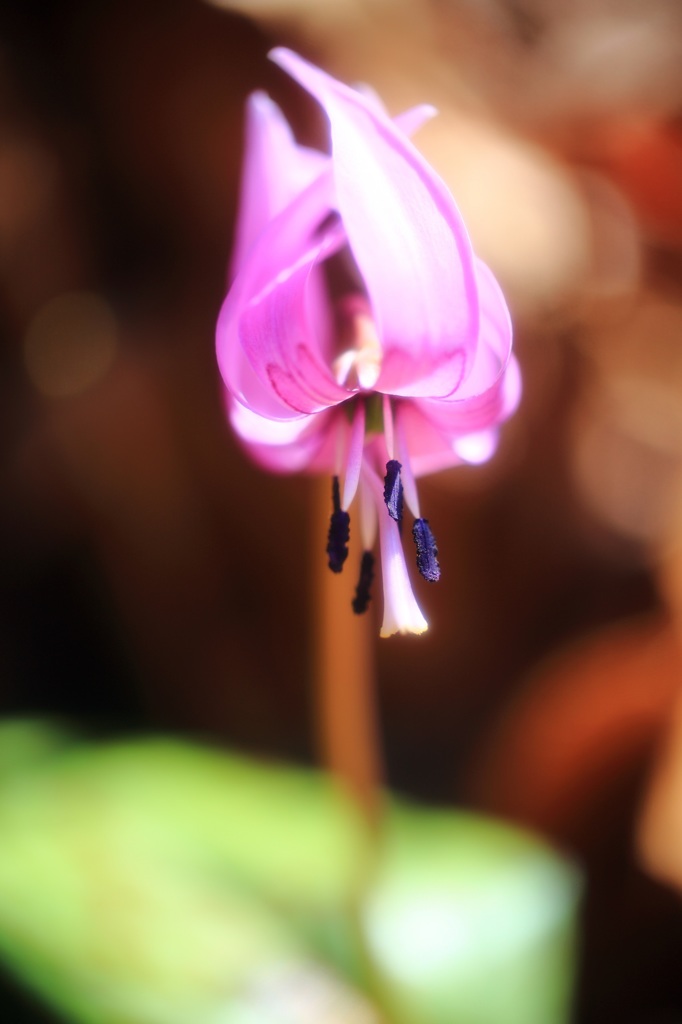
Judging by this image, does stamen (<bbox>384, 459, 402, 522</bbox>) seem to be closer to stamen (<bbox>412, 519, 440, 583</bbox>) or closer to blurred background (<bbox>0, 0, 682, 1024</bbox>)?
stamen (<bbox>412, 519, 440, 583</bbox>)

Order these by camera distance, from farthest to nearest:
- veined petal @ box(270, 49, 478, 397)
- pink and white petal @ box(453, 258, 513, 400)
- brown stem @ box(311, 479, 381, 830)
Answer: brown stem @ box(311, 479, 381, 830)
pink and white petal @ box(453, 258, 513, 400)
veined petal @ box(270, 49, 478, 397)

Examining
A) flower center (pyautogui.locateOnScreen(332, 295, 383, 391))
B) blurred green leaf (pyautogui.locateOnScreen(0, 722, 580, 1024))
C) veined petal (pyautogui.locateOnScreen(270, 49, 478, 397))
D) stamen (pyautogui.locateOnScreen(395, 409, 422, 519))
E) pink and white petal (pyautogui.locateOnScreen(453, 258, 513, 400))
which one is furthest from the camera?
blurred green leaf (pyautogui.locateOnScreen(0, 722, 580, 1024))

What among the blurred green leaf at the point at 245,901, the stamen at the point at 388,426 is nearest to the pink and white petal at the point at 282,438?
the stamen at the point at 388,426

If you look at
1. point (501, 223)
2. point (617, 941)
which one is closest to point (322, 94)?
point (501, 223)

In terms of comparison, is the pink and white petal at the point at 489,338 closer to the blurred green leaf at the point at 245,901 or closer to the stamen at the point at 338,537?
the stamen at the point at 338,537

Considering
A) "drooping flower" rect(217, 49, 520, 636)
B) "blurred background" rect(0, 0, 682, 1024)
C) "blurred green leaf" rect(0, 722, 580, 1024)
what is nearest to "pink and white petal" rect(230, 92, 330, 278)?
"drooping flower" rect(217, 49, 520, 636)
